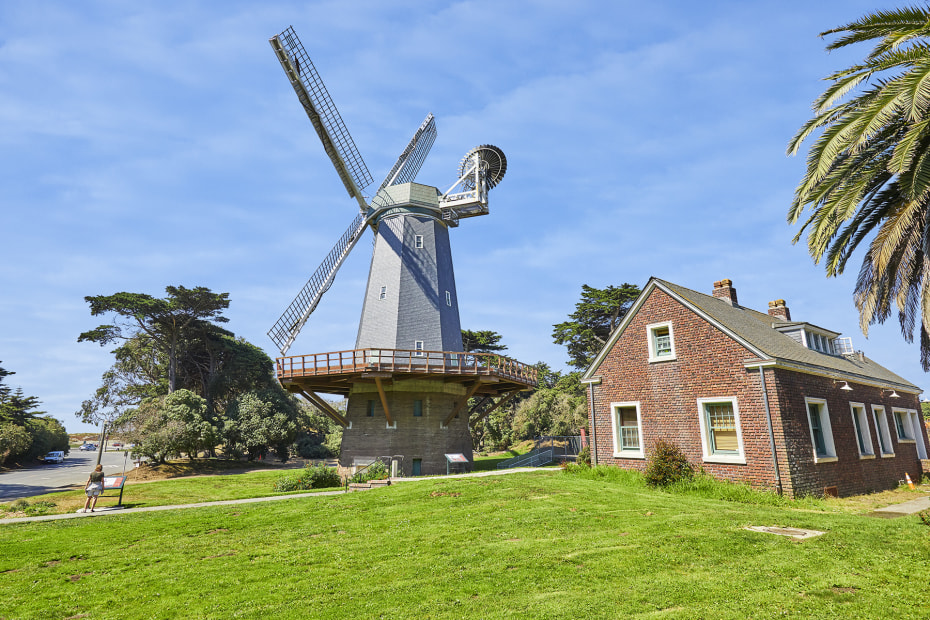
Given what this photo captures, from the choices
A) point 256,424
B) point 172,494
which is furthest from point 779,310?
point 256,424

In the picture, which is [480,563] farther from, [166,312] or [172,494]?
[166,312]

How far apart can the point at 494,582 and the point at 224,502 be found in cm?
1292

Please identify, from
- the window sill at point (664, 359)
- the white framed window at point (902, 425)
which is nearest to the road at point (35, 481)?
the window sill at point (664, 359)

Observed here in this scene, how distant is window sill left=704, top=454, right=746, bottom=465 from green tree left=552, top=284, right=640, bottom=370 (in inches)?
1057

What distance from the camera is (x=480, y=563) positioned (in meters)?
8.27

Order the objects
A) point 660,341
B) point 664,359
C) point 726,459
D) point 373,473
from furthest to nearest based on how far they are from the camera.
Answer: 1. point 373,473
2. point 660,341
3. point 664,359
4. point 726,459

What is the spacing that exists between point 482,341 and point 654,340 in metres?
30.8

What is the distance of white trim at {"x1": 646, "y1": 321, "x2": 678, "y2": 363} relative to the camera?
17.7 meters

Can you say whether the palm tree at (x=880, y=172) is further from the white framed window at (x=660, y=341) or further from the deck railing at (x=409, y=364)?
the deck railing at (x=409, y=364)

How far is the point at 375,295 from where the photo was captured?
29.0 m

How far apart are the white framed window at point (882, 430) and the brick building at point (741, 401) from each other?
0.16 ft

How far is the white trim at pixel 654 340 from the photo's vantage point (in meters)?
17.7

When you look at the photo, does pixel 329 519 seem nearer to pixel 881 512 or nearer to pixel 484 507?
pixel 484 507

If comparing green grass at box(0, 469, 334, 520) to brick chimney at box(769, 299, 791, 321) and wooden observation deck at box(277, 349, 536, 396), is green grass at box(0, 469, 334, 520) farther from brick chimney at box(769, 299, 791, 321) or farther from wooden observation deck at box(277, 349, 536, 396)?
brick chimney at box(769, 299, 791, 321)
